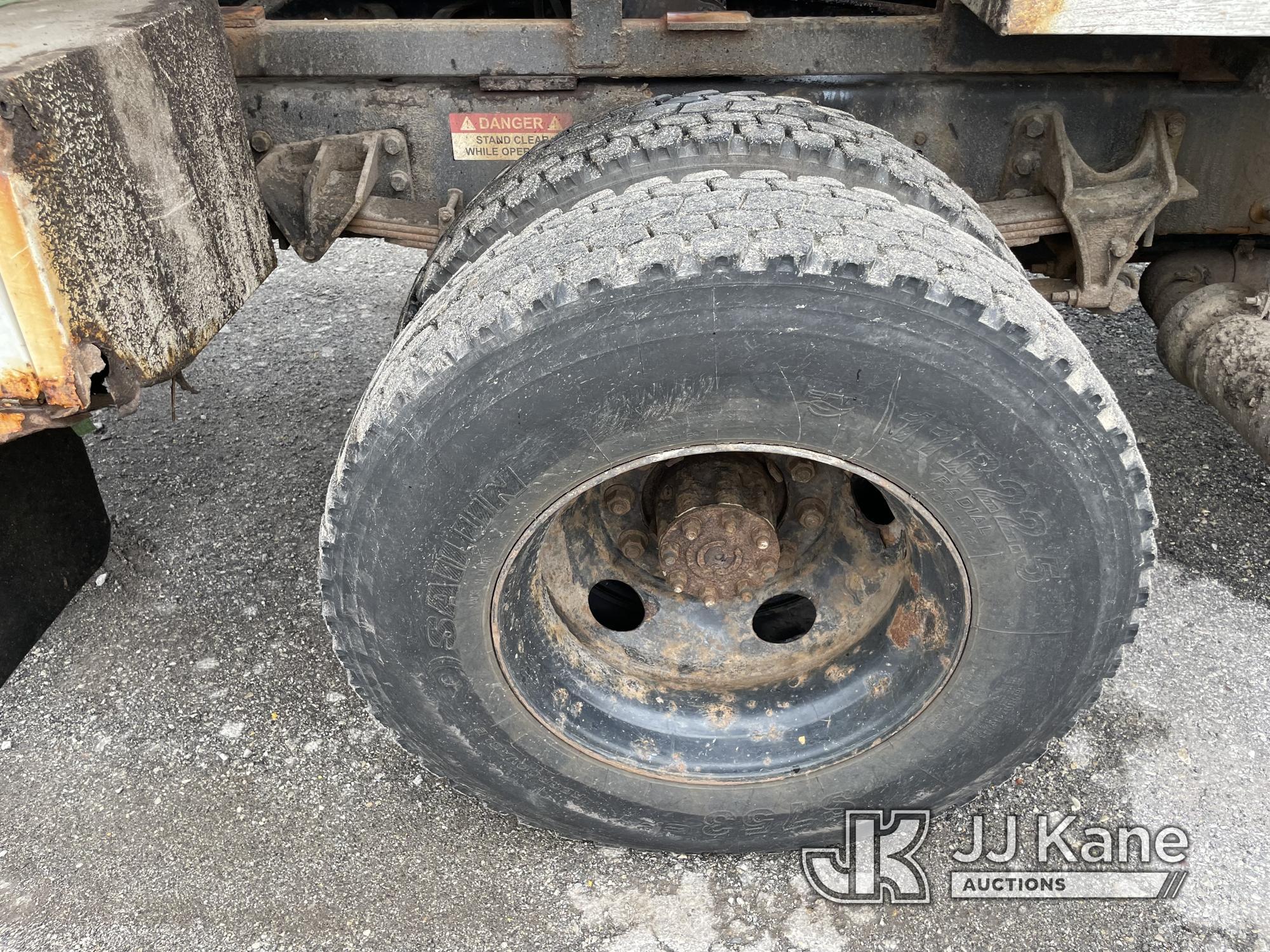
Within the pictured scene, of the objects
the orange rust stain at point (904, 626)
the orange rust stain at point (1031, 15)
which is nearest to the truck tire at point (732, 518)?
the orange rust stain at point (904, 626)

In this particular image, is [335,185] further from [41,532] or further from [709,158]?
[41,532]

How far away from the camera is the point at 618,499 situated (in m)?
2.32

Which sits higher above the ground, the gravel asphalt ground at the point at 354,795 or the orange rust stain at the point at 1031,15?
the orange rust stain at the point at 1031,15

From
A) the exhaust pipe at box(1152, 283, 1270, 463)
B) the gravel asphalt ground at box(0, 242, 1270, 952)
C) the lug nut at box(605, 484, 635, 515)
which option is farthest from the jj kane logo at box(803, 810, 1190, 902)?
the exhaust pipe at box(1152, 283, 1270, 463)

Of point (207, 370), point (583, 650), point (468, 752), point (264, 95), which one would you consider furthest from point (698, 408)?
point (207, 370)

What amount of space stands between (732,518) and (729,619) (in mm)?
295

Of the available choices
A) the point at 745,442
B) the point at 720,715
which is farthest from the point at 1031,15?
the point at 720,715

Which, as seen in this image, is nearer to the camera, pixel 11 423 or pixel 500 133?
pixel 11 423

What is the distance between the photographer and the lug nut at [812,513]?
231 centimetres

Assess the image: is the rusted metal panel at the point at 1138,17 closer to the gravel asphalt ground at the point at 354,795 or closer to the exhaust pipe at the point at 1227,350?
the exhaust pipe at the point at 1227,350

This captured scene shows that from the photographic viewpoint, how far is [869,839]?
7.40 feet

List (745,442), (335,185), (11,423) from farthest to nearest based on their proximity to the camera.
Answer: (335,185), (11,423), (745,442)

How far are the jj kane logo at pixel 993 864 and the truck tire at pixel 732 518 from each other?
0.10 metres

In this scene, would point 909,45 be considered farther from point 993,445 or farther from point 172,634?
point 172,634
